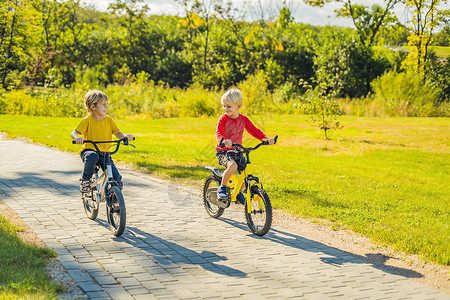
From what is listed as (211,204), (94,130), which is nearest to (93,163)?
(94,130)

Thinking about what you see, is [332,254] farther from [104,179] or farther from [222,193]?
[104,179]

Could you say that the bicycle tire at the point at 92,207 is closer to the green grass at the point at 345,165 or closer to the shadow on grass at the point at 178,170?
the green grass at the point at 345,165

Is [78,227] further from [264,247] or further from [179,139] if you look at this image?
[179,139]

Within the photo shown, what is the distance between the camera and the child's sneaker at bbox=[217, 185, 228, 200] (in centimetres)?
614

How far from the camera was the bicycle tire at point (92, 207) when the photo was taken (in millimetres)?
6191

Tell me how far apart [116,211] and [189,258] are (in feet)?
3.94

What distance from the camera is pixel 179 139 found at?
1684 centimetres

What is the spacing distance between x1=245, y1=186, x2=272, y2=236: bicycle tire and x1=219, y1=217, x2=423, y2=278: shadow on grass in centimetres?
11

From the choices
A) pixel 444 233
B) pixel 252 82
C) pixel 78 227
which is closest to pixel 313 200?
pixel 444 233

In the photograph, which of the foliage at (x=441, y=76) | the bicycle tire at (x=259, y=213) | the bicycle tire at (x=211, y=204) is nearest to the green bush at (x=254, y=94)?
the foliage at (x=441, y=76)

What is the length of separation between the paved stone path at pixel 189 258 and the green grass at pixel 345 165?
1.18m

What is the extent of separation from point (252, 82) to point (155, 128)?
565 cm

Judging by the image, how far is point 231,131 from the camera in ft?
19.8

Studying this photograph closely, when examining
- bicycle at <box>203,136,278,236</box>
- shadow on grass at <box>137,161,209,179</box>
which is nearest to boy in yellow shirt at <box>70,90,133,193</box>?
bicycle at <box>203,136,278,236</box>
